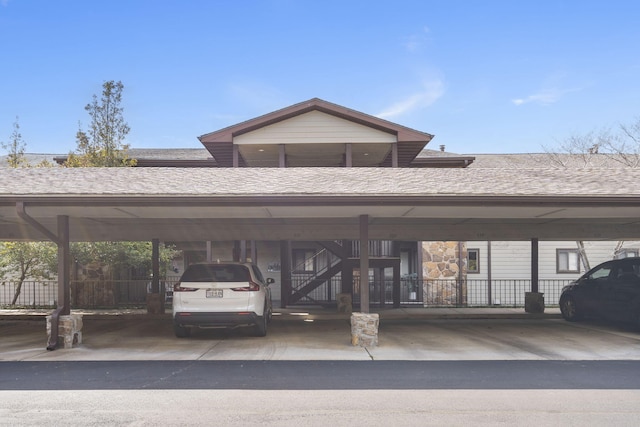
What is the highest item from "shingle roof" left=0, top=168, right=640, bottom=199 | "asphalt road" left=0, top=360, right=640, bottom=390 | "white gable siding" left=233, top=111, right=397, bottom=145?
"white gable siding" left=233, top=111, right=397, bottom=145

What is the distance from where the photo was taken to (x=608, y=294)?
12836 millimetres

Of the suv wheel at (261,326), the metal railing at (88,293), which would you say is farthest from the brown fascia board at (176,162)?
the suv wheel at (261,326)

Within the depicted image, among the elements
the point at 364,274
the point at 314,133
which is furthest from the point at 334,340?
the point at 314,133

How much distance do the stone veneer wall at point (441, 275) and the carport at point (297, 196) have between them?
699cm

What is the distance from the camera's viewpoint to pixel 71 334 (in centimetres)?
1029

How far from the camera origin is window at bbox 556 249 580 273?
22.1 m

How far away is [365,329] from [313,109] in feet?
30.1

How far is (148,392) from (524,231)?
38.1ft

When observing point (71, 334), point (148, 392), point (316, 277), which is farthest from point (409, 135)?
point (148, 392)

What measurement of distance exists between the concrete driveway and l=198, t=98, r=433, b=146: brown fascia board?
5822 millimetres

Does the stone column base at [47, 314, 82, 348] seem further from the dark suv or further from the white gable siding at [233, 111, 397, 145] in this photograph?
the dark suv

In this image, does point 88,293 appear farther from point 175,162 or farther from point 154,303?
point 175,162

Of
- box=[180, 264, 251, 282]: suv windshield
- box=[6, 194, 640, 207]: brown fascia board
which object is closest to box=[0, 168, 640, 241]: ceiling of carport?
box=[6, 194, 640, 207]: brown fascia board

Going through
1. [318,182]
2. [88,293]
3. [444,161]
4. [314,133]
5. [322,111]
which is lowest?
[88,293]
